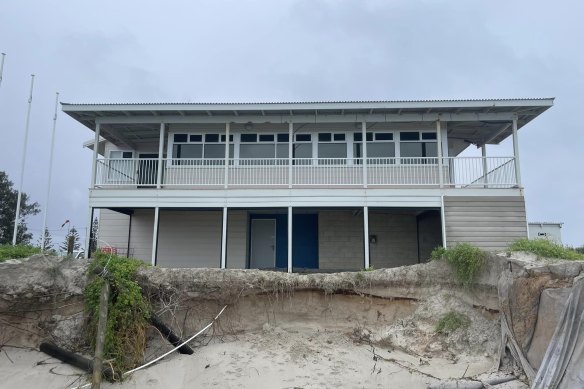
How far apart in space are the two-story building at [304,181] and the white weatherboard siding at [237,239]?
0.04m

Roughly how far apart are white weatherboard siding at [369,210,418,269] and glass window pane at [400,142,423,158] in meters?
2.14

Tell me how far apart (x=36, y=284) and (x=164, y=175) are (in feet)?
23.3

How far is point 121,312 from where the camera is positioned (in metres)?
9.30

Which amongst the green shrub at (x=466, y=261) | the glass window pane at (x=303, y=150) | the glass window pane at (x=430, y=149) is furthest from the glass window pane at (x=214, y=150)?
the green shrub at (x=466, y=261)

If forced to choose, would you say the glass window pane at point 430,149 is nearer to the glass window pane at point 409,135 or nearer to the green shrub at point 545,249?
the glass window pane at point 409,135

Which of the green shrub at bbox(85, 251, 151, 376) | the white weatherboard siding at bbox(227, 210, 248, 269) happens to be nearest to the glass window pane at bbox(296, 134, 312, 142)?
the white weatherboard siding at bbox(227, 210, 248, 269)

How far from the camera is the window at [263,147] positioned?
16766 millimetres

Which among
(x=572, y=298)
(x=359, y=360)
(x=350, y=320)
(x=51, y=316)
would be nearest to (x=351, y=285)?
(x=350, y=320)

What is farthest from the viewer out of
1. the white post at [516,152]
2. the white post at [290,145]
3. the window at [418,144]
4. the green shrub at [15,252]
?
the window at [418,144]

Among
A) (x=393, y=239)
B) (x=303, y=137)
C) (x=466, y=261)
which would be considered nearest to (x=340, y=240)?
(x=393, y=239)

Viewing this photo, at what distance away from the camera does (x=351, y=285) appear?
10430mm

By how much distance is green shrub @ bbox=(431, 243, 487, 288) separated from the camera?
992cm

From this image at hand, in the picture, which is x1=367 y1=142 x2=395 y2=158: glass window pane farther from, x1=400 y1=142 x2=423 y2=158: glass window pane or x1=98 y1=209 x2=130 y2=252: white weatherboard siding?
x1=98 y1=209 x2=130 y2=252: white weatherboard siding

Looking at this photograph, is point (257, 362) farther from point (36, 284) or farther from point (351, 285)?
point (36, 284)
